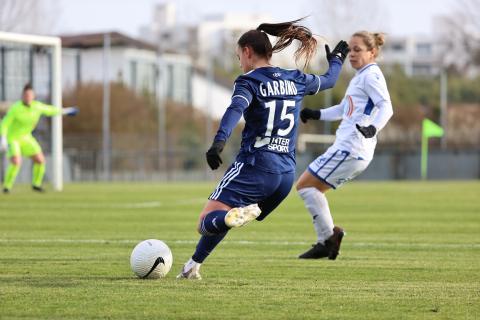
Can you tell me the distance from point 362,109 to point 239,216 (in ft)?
11.5

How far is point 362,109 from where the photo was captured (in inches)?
408

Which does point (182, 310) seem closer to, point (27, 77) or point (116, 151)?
point (27, 77)

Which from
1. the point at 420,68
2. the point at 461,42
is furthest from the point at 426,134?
the point at 420,68

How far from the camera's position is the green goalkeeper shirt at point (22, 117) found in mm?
23000

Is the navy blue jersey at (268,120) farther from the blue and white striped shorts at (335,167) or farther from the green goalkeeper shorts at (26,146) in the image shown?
the green goalkeeper shorts at (26,146)

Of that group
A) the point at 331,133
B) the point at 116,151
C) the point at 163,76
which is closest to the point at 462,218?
the point at 116,151

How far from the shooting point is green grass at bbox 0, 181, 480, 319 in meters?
6.48

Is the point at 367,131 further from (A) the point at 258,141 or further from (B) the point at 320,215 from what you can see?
(A) the point at 258,141

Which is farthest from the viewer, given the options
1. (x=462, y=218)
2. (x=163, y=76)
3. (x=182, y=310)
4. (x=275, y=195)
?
(x=163, y=76)

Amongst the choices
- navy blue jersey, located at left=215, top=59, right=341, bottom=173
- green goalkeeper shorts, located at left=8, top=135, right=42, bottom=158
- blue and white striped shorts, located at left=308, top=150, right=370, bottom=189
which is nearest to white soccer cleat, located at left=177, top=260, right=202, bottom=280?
navy blue jersey, located at left=215, top=59, right=341, bottom=173

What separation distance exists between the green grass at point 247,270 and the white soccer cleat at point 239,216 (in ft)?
1.63

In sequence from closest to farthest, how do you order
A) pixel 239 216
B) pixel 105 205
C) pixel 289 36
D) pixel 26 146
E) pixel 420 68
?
pixel 239 216, pixel 289 36, pixel 105 205, pixel 26 146, pixel 420 68

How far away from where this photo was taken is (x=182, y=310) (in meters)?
6.36

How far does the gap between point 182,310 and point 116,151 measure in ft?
127
